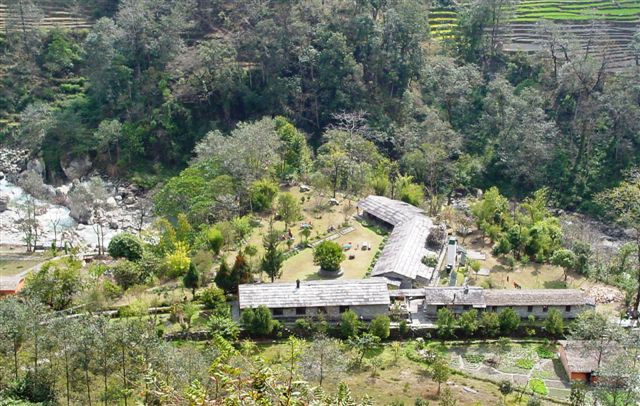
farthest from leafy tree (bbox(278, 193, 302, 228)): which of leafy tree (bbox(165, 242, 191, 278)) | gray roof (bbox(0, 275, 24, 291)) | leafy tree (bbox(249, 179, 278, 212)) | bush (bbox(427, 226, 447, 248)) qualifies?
gray roof (bbox(0, 275, 24, 291))

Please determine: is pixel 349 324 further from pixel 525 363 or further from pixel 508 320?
pixel 525 363

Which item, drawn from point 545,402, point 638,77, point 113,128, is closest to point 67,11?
point 113,128

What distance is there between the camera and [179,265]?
3688 centimetres

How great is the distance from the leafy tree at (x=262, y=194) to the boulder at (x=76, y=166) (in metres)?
19.2

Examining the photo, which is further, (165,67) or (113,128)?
(165,67)

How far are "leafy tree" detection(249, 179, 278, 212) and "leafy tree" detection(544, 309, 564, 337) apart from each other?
1913 cm

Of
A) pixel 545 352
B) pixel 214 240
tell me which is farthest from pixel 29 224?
pixel 545 352

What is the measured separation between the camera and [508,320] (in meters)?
33.0

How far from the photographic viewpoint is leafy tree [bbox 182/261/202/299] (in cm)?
3462

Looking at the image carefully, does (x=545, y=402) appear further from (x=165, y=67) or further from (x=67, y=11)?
(x=67, y=11)

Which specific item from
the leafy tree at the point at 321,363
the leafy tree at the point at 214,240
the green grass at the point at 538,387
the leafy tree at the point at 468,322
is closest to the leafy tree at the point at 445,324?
the leafy tree at the point at 468,322

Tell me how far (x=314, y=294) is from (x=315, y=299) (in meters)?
0.27

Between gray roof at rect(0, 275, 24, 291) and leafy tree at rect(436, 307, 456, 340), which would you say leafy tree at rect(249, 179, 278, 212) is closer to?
gray roof at rect(0, 275, 24, 291)

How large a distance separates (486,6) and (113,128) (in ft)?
108
